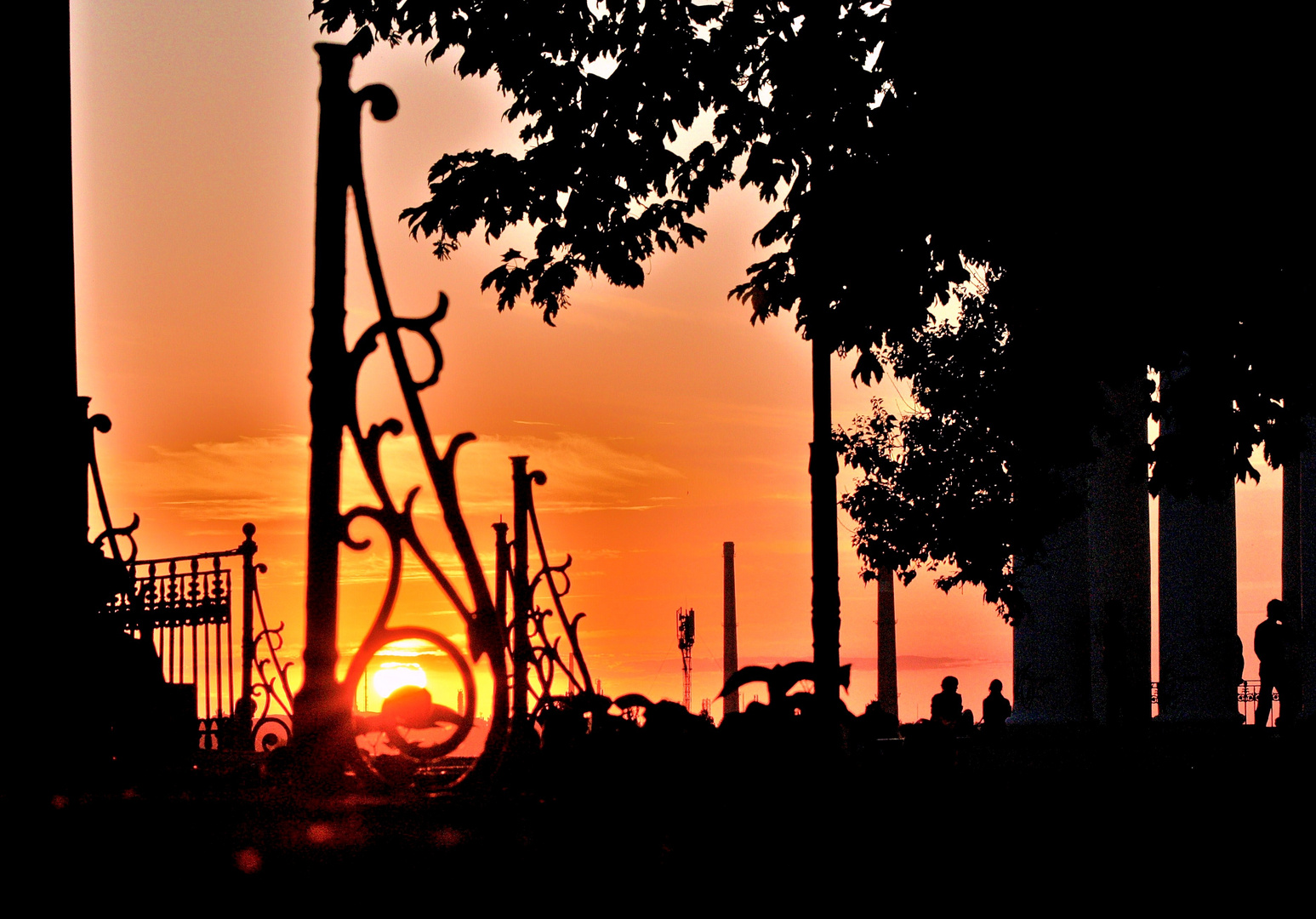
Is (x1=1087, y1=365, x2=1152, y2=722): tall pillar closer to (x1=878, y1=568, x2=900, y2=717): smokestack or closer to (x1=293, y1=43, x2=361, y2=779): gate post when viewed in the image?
(x1=878, y1=568, x2=900, y2=717): smokestack

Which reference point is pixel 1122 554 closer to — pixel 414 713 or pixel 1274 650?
pixel 1274 650

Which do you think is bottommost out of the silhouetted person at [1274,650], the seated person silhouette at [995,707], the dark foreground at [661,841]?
the seated person silhouette at [995,707]

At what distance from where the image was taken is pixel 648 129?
10.5 meters

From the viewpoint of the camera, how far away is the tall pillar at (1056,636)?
30.0 meters

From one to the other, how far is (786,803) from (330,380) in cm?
116

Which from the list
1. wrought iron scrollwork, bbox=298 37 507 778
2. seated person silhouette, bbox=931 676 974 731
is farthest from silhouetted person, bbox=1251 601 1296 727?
wrought iron scrollwork, bbox=298 37 507 778

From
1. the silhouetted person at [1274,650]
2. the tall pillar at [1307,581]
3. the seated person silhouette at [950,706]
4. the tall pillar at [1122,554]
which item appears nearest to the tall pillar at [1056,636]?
the tall pillar at [1122,554]

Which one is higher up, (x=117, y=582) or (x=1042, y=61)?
(x=1042, y=61)

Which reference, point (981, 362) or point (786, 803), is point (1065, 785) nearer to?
point (786, 803)

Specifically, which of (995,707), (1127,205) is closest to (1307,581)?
(995,707)

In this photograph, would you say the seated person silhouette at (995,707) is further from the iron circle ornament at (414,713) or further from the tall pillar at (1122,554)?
the iron circle ornament at (414,713)

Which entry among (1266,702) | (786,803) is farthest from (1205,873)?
(1266,702)

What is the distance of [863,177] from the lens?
8.42 metres

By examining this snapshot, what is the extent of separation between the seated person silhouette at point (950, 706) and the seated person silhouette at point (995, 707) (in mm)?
2422
